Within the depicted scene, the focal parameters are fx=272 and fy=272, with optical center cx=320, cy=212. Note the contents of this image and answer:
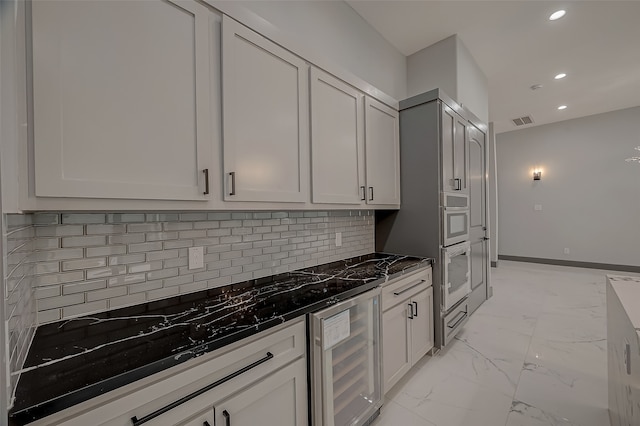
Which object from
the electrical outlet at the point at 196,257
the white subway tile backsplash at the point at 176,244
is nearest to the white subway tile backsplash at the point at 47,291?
the white subway tile backsplash at the point at 176,244

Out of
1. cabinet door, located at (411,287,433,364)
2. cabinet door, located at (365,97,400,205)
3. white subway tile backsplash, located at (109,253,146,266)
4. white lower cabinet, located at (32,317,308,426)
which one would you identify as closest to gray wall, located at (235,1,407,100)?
cabinet door, located at (365,97,400,205)

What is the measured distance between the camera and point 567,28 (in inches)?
119

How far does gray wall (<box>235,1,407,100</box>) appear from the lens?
2.02 meters

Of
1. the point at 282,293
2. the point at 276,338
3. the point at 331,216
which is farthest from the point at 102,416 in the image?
the point at 331,216

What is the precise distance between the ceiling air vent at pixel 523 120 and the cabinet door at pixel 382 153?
4.88 m

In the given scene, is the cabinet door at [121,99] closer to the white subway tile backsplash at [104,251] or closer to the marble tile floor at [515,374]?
the white subway tile backsplash at [104,251]

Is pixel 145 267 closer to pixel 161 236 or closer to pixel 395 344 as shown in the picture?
pixel 161 236

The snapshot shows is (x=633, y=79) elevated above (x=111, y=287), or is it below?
above

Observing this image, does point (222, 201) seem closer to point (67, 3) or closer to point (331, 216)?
point (67, 3)

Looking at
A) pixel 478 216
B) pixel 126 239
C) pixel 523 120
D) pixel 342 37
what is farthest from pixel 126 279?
Result: pixel 523 120

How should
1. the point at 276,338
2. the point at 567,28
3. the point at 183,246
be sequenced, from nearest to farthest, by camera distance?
the point at 276,338, the point at 183,246, the point at 567,28

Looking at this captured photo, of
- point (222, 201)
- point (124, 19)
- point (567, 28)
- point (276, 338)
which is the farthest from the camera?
point (567, 28)

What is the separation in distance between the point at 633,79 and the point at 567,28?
7.75 ft

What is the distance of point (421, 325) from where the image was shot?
2273 mm
